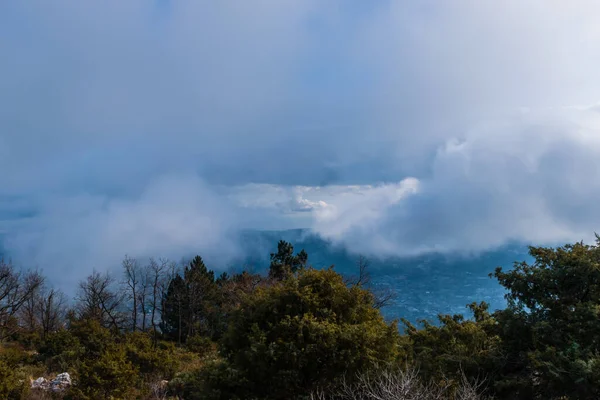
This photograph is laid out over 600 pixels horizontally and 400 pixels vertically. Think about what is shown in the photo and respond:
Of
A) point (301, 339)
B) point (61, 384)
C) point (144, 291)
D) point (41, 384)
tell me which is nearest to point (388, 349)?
point (301, 339)

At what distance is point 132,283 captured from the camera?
36.7 m

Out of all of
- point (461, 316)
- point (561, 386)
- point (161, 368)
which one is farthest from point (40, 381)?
point (561, 386)

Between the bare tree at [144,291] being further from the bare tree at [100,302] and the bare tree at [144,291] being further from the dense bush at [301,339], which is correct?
the dense bush at [301,339]

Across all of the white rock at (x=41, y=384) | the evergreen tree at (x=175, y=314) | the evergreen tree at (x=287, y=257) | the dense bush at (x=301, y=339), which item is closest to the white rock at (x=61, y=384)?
the white rock at (x=41, y=384)

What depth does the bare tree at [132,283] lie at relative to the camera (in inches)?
1426

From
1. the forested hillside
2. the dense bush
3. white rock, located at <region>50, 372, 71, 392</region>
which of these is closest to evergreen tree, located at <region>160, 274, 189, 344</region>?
white rock, located at <region>50, 372, 71, 392</region>

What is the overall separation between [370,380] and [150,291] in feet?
109

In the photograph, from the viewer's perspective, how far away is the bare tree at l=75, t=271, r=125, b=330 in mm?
33375

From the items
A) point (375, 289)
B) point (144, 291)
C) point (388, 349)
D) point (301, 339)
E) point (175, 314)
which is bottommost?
point (175, 314)

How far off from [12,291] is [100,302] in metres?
8.15

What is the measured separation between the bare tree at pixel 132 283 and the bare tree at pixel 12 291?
775 centimetres

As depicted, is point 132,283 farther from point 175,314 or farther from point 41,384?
point 41,384

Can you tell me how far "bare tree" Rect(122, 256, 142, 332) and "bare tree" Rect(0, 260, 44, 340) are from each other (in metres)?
7.75

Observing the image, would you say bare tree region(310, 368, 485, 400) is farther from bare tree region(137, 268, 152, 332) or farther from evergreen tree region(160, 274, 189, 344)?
bare tree region(137, 268, 152, 332)
